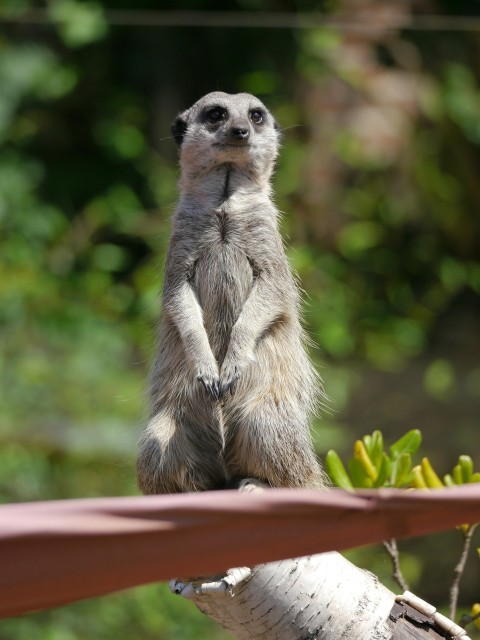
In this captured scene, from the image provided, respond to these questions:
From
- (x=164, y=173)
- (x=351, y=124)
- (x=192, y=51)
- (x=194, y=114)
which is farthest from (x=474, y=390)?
(x=194, y=114)

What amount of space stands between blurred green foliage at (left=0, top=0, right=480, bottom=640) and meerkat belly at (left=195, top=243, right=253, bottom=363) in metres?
2.89

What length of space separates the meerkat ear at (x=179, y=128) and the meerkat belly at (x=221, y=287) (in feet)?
1.27

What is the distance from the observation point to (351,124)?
253 inches

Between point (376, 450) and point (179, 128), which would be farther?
point (179, 128)

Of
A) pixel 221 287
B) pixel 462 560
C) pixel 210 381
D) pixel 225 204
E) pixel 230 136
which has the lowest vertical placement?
pixel 462 560

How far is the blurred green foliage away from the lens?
17.8 feet

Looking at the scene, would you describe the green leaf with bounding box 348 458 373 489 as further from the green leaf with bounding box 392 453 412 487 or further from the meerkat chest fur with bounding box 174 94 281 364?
the meerkat chest fur with bounding box 174 94 281 364

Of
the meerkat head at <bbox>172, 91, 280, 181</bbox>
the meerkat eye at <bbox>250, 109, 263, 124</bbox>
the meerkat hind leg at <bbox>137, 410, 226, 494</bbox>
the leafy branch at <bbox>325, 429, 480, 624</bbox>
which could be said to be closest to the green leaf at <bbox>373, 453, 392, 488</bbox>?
the leafy branch at <bbox>325, 429, 480, 624</bbox>

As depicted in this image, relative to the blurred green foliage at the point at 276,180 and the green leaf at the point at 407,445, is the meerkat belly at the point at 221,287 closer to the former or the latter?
the green leaf at the point at 407,445

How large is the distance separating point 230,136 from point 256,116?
0.15 m

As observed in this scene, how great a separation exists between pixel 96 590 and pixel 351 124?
564cm

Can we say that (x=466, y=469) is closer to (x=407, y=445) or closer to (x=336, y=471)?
(x=407, y=445)

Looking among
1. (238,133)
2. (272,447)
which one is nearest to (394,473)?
(272,447)

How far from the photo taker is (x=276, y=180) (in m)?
5.76
